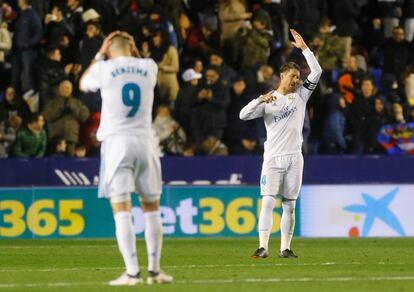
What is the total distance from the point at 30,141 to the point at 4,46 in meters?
2.61

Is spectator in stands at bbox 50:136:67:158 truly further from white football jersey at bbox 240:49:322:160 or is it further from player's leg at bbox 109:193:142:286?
player's leg at bbox 109:193:142:286

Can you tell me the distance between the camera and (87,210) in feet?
73.4

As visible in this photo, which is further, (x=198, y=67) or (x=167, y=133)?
(x=198, y=67)

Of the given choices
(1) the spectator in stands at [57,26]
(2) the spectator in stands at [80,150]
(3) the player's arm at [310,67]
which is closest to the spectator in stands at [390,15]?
(1) the spectator in stands at [57,26]

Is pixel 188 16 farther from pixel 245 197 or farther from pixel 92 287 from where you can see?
pixel 92 287

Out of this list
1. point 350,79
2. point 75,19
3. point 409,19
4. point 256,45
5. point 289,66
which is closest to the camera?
point 289,66

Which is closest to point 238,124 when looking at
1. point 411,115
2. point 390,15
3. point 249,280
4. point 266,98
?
point 411,115

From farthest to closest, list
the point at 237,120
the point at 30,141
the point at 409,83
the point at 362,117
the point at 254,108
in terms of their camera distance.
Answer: the point at 409,83, the point at 362,117, the point at 237,120, the point at 30,141, the point at 254,108

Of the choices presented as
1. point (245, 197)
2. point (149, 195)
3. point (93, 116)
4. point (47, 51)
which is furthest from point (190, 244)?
point (149, 195)

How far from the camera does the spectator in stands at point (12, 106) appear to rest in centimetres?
2375

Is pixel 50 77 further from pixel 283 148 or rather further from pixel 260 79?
pixel 283 148

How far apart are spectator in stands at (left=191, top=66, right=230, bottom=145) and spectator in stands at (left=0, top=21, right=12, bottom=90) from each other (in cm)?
371

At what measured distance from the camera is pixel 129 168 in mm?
11750

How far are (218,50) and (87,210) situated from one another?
16.2 ft
